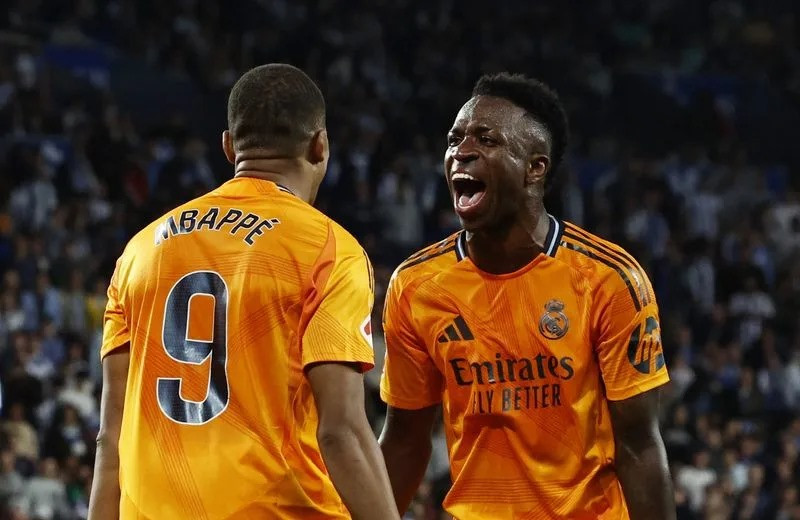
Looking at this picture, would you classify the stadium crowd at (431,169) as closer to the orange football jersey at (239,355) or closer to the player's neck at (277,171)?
the player's neck at (277,171)

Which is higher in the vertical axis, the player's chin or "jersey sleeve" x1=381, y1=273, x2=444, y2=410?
the player's chin

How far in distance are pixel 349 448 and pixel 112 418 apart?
2.63 ft

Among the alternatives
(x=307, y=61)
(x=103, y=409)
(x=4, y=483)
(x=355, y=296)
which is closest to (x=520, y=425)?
(x=355, y=296)

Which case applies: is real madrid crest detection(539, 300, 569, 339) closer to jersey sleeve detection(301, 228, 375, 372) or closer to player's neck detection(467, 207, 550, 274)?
player's neck detection(467, 207, 550, 274)

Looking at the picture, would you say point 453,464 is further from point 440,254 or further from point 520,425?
point 440,254

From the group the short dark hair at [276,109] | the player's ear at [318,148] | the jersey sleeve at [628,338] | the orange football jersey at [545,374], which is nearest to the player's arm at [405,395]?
the orange football jersey at [545,374]

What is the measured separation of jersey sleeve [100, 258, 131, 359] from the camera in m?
4.20

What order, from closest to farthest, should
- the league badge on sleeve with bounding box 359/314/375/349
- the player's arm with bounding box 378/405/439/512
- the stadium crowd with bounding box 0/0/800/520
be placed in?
the league badge on sleeve with bounding box 359/314/375/349
the player's arm with bounding box 378/405/439/512
the stadium crowd with bounding box 0/0/800/520

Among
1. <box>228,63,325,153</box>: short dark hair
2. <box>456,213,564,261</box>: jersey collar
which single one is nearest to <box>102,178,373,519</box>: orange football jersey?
<box>228,63,325,153</box>: short dark hair

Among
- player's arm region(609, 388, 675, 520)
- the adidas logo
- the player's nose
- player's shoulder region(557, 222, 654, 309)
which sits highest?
the player's nose

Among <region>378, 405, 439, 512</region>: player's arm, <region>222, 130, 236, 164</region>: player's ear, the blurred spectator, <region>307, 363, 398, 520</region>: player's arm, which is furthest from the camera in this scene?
the blurred spectator

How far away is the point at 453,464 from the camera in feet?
16.3

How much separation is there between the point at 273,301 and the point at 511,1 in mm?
21392

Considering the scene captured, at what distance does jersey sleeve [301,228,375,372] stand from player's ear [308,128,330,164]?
0.27 meters
